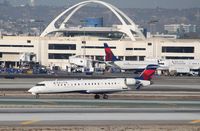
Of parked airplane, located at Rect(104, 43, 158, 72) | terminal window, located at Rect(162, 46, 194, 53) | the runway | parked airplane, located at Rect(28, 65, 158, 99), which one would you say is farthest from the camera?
terminal window, located at Rect(162, 46, 194, 53)

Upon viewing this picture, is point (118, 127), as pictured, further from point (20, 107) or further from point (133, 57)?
point (133, 57)

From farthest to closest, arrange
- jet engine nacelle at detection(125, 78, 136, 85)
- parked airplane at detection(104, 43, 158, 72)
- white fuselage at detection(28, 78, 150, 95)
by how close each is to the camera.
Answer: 1. parked airplane at detection(104, 43, 158, 72)
2. jet engine nacelle at detection(125, 78, 136, 85)
3. white fuselage at detection(28, 78, 150, 95)

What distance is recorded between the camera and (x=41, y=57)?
194 meters

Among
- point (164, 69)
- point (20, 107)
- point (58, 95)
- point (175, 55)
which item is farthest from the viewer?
point (175, 55)

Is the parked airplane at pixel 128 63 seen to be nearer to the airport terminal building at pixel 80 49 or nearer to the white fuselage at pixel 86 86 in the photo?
the airport terminal building at pixel 80 49

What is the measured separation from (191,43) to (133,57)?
1579cm

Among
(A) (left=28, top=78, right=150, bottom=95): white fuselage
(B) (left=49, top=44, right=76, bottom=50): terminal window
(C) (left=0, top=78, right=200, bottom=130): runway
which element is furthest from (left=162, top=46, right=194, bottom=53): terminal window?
(A) (left=28, top=78, right=150, bottom=95): white fuselage

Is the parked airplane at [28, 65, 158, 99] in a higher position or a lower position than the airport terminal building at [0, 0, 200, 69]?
lower

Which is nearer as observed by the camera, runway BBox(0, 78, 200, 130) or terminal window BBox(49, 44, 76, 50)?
runway BBox(0, 78, 200, 130)

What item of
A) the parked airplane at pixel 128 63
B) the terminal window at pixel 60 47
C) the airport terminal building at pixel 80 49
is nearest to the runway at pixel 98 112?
the parked airplane at pixel 128 63

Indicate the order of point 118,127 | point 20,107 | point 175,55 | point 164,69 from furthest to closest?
point 175,55 → point 164,69 → point 20,107 → point 118,127

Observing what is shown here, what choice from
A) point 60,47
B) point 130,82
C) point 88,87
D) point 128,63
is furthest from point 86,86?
point 60,47

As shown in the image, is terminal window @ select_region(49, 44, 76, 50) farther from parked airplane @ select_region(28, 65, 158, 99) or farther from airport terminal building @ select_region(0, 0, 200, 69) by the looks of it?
parked airplane @ select_region(28, 65, 158, 99)

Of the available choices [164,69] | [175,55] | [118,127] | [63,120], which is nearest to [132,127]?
[118,127]
